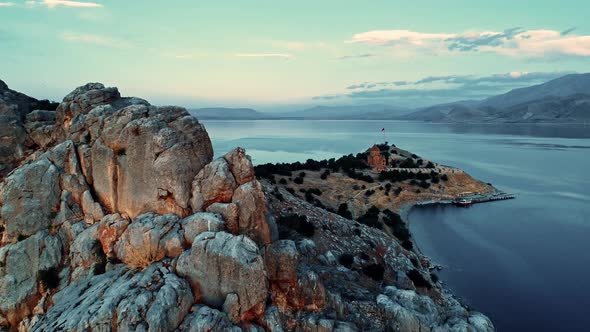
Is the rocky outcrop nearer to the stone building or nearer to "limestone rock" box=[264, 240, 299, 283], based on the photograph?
"limestone rock" box=[264, 240, 299, 283]

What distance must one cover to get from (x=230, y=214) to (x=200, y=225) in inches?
68.8

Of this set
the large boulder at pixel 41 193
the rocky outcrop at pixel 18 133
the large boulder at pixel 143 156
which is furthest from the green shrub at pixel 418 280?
the rocky outcrop at pixel 18 133

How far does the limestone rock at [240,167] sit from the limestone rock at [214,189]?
0.39 m

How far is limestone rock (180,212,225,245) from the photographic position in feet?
67.8

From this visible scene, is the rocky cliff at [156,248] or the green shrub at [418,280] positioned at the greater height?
the rocky cliff at [156,248]

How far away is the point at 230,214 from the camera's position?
2161cm

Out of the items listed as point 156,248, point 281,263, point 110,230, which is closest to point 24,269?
point 110,230

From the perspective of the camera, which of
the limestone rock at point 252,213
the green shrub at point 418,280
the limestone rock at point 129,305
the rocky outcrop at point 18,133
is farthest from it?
the green shrub at point 418,280

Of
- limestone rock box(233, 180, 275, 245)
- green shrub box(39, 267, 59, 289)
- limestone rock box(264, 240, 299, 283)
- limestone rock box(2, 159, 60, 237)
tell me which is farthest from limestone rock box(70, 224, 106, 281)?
limestone rock box(264, 240, 299, 283)

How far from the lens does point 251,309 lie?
64.5ft

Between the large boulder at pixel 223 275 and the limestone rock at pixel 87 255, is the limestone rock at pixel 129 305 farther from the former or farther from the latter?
the limestone rock at pixel 87 255

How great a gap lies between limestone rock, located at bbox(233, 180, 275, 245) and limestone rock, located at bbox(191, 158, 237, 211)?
1.90 feet

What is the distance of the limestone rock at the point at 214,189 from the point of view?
22234 mm

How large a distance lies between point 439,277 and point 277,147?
153287 mm
